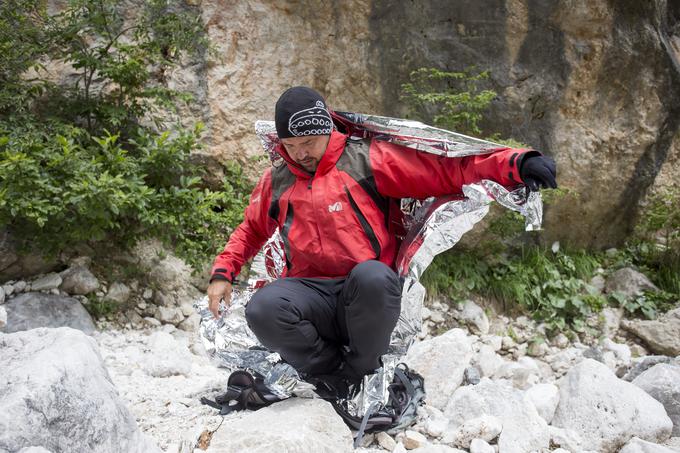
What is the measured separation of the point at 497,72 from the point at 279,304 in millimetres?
3420

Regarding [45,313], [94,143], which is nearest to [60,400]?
[45,313]

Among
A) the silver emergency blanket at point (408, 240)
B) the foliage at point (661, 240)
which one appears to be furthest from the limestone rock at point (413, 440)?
the foliage at point (661, 240)

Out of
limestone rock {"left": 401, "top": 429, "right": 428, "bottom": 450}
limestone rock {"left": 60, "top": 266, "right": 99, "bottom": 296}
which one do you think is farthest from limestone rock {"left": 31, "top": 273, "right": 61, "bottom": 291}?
limestone rock {"left": 401, "top": 429, "right": 428, "bottom": 450}

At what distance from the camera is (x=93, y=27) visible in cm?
388

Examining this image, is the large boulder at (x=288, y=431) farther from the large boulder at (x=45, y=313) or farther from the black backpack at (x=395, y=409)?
the large boulder at (x=45, y=313)

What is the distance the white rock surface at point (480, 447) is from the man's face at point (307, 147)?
1344 mm

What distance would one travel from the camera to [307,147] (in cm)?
241

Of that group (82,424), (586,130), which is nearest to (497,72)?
(586,130)

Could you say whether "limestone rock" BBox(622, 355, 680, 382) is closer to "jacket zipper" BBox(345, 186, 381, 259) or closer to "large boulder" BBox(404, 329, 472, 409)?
"large boulder" BBox(404, 329, 472, 409)

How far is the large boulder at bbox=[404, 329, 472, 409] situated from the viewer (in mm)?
2787

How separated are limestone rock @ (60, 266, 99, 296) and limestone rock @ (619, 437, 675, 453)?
328 cm

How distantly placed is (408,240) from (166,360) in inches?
59.3

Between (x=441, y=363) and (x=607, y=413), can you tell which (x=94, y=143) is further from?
(x=607, y=413)

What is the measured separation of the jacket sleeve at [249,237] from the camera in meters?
2.64
